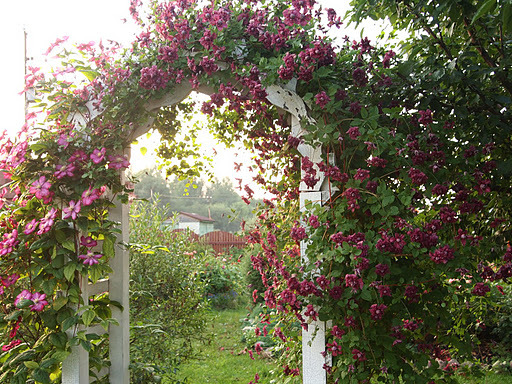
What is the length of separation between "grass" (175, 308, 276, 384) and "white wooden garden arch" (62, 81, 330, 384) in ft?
3.64

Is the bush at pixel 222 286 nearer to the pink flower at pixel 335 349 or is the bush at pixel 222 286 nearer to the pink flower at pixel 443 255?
the pink flower at pixel 335 349

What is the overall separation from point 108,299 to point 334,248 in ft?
4.44

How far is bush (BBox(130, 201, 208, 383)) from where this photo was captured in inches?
128

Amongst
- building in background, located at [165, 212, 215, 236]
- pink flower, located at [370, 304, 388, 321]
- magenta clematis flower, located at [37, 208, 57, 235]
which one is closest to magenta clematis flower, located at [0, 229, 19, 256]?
magenta clematis flower, located at [37, 208, 57, 235]

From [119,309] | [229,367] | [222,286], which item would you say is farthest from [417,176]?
[222,286]

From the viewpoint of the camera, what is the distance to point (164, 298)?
3.80 m

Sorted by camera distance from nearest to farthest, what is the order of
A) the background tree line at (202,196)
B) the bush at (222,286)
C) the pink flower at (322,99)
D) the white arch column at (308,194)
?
the pink flower at (322,99) < the white arch column at (308,194) < the bush at (222,286) < the background tree line at (202,196)

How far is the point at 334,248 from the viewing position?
170cm

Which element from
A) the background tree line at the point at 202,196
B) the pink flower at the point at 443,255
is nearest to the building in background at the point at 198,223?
the background tree line at the point at 202,196

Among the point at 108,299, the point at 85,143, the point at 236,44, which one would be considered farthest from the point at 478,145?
the point at 108,299

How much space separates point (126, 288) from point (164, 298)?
138 cm

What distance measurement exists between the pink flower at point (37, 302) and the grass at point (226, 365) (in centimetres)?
173

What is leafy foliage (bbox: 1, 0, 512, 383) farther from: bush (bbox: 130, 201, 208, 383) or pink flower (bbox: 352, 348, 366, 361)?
bush (bbox: 130, 201, 208, 383)

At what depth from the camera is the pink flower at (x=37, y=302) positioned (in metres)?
1.92
